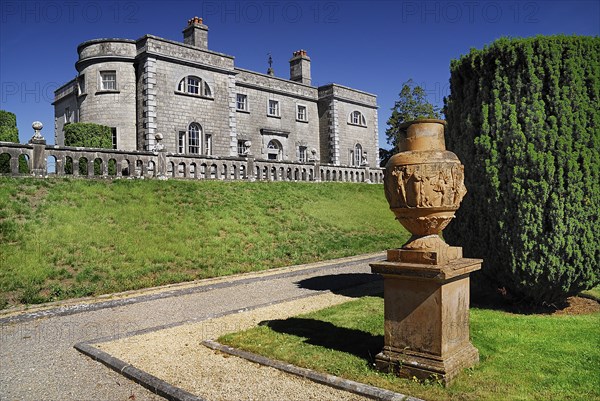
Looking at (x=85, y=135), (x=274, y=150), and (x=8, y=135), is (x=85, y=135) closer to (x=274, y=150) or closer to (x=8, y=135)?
(x=8, y=135)

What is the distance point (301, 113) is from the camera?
3272cm

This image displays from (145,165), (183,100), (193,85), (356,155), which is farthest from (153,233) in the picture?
(356,155)

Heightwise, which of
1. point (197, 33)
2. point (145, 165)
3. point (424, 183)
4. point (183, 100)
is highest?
point (197, 33)

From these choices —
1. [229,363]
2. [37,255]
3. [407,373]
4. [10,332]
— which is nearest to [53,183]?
[37,255]

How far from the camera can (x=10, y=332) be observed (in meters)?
7.30

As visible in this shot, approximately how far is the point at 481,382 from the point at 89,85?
81.3ft

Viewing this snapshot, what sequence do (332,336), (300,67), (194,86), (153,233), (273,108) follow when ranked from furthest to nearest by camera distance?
(300,67), (273,108), (194,86), (153,233), (332,336)

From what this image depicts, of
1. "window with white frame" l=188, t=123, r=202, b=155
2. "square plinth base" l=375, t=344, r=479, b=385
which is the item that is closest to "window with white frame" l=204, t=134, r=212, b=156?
"window with white frame" l=188, t=123, r=202, b=155

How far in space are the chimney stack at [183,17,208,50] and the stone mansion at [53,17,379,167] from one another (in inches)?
2.2

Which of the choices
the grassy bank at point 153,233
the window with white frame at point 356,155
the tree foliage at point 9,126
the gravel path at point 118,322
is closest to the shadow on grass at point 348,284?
the gravel path at point 118,322

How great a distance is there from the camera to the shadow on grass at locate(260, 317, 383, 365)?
566 cm

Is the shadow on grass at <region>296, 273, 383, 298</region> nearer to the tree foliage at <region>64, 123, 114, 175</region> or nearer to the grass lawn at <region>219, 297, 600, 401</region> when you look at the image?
the grass lawn at <region>219, 297, 600, 401</region>

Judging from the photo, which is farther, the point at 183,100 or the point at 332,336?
the point at 183,100

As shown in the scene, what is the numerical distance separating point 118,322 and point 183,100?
18651mm
